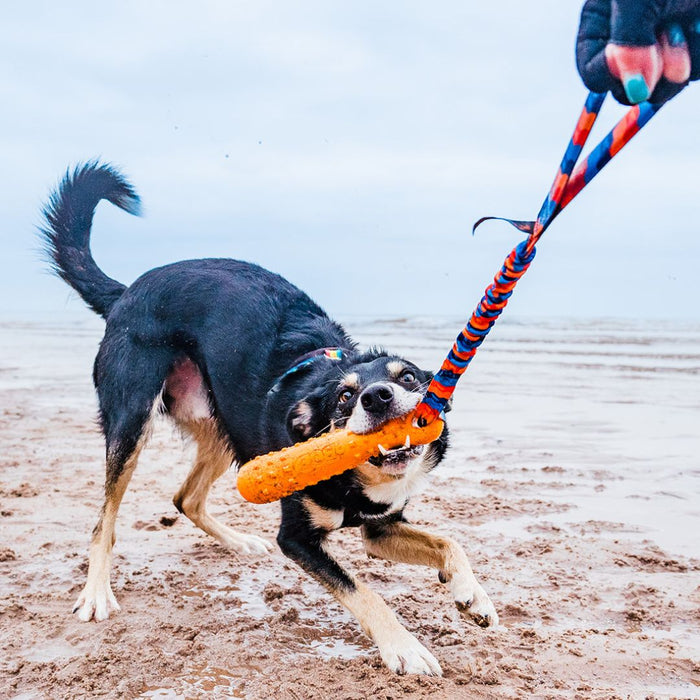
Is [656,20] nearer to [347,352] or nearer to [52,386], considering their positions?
[347,352]

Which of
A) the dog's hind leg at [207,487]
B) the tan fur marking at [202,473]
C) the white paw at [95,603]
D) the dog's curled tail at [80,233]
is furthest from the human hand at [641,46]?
the dog's curled tail at [80,233]

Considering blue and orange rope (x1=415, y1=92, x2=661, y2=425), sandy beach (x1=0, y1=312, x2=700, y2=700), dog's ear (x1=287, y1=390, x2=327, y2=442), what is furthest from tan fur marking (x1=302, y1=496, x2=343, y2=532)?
blue and orange rope (x1=415, y1=92, x2=661, y2=425)

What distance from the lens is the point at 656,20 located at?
1.36 metres

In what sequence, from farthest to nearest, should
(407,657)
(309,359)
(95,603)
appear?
(309,359), (95,603), (407,657)

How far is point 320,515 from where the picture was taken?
337 centimetres

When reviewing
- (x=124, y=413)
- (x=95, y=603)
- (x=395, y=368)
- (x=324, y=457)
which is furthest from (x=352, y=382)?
(x=95, y=603)

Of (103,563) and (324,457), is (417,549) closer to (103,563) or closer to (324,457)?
(324,457)

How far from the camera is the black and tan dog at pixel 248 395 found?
313 cm

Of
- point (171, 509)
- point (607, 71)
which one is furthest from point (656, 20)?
point (171, 509)

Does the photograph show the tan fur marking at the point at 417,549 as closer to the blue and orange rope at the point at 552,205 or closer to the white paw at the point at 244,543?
the white paw at the point at 244,543

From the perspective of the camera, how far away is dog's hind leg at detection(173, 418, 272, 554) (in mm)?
4402

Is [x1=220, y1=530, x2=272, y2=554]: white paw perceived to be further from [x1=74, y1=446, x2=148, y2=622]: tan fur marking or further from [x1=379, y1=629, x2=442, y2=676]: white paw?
[x1=379, y1=629, x2=442, y2=676]: white paw

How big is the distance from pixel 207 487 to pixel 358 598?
5.75 feet

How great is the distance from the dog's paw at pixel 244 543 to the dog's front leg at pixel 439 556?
89 cm
